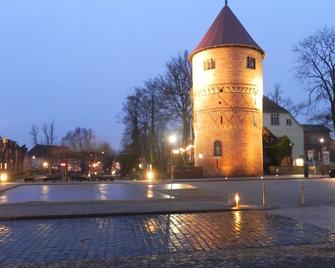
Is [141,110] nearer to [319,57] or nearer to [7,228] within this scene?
[319,57]

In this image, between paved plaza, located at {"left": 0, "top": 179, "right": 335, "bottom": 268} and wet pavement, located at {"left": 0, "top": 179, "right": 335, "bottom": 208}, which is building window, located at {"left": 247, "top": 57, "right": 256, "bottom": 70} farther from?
paved plaza, located at {"left": 0, "top": 179, "right": 335, "bottom": 268}

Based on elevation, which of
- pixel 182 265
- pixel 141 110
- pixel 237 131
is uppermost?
pixel 141 110

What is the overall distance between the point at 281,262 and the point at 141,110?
6838 centimetres

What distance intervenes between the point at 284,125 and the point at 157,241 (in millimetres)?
85613

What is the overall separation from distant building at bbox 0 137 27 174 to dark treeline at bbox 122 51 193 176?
19.7 m

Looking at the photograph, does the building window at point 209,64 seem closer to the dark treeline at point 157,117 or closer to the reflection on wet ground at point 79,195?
the dark treeline at point 157,117

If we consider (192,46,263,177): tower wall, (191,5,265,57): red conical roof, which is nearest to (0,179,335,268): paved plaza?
(192,46,263,177): tower wall

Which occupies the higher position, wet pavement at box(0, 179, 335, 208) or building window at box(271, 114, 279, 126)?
building window at box(271, 114, 279, 126)

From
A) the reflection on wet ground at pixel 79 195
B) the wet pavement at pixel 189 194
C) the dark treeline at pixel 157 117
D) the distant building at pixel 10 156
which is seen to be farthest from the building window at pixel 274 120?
the reflection on wet ground at pixel 79 195

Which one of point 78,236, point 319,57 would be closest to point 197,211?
point 78,236

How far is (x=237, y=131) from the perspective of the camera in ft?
197

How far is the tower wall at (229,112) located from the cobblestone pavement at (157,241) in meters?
43.9

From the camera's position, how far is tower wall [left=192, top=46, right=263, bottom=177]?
196 feet

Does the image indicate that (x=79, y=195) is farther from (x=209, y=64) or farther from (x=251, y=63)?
(x=251, y=63)
